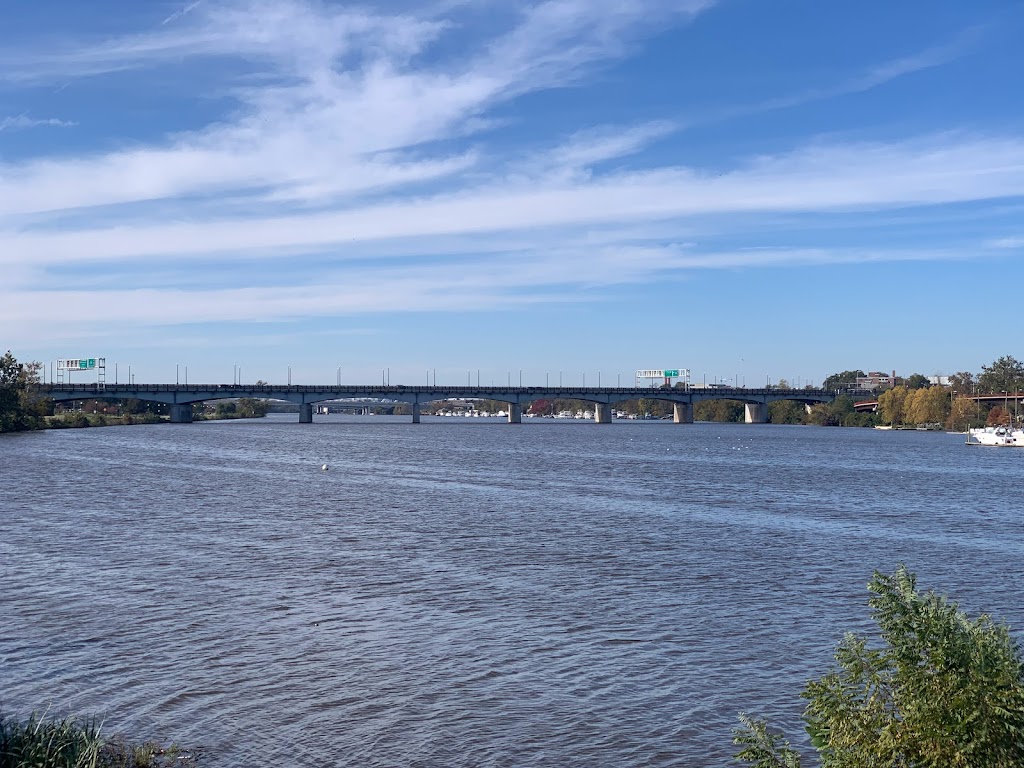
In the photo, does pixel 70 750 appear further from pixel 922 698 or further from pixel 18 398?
pixel 18 398

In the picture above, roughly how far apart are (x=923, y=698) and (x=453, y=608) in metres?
22.3

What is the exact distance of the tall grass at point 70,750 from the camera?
633 inches

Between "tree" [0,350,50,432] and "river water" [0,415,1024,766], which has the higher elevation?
"tree" [0,350,50,432]

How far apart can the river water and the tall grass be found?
41.4 inches

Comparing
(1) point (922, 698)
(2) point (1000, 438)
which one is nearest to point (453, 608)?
(1) point (922, 698)

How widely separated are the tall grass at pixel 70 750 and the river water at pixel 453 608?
3.45 feet

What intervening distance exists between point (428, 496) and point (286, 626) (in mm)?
44063

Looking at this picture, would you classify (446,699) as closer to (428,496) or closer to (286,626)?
(286,626)

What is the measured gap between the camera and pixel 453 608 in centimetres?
3253

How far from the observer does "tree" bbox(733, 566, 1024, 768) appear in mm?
11203

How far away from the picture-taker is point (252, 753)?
19594 mm

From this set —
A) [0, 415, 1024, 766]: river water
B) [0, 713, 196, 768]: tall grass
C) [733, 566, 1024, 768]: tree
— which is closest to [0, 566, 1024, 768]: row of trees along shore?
[733, 566, 1024, 768]: tree

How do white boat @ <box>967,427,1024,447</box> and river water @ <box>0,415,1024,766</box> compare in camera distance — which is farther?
white boat @ <box>967,427,1024,447</box>

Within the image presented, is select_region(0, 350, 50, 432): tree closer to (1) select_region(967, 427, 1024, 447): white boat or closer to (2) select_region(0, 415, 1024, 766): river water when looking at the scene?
(2) select_region(0, 415, 1024, 766): river water
